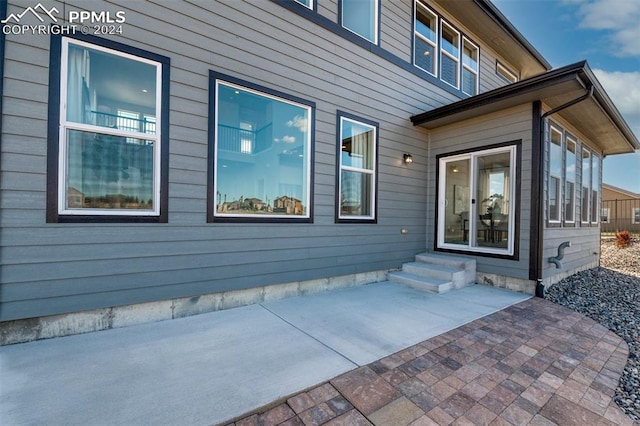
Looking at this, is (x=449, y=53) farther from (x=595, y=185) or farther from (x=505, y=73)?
(x=595, y=185)

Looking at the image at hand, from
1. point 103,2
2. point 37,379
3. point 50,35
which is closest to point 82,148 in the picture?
point 50,35

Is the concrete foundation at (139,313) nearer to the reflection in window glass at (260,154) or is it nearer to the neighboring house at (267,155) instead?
the neighboring house at (267,155)

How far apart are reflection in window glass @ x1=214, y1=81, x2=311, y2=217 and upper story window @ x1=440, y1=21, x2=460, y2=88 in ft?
13.1

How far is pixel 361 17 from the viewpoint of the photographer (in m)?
4.89

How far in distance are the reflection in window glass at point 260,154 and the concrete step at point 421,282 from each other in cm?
206

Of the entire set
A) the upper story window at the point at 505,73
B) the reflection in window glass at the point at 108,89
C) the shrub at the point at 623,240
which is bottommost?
the shrub at the point at 623,240

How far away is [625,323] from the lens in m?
3.31

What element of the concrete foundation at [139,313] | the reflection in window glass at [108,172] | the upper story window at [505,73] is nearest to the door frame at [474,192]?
the concrete foundation at [139,313]

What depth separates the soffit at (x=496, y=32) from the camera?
588cm

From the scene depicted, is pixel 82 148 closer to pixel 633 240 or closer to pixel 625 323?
pixel 625 323

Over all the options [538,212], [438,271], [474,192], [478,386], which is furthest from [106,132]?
[538,212]

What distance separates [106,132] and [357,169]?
3.39 meters

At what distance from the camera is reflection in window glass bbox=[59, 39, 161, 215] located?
2.61 m

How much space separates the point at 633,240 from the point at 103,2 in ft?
52.4
